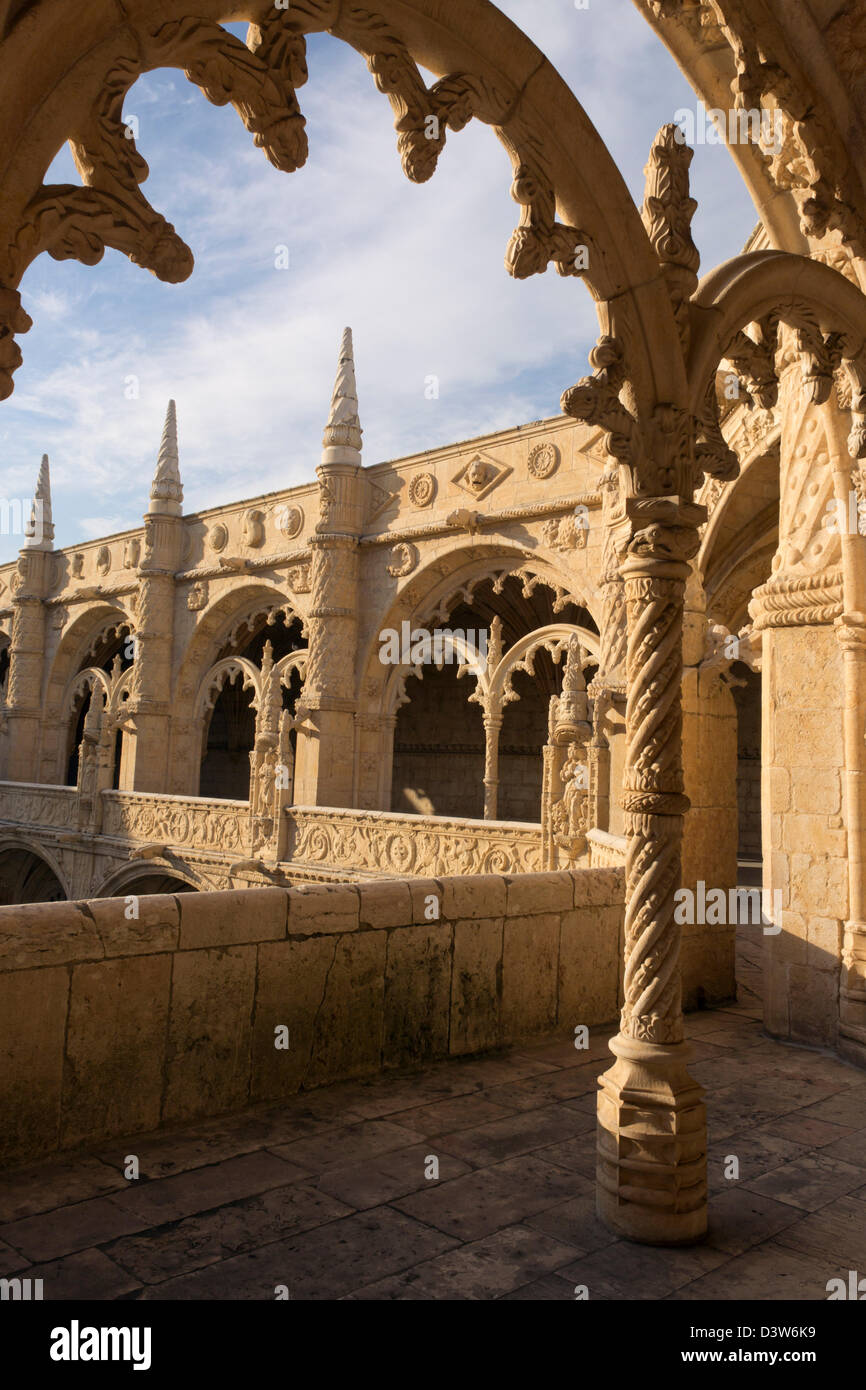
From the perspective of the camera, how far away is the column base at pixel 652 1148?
2760 mm

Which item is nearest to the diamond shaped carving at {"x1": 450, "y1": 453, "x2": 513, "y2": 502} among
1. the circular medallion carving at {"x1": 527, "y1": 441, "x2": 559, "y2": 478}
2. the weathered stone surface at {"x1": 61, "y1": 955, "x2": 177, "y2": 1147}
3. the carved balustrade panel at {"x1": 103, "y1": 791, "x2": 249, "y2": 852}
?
the circular medallion carving at {"x1": 527, "y1": 441, "x2": 559, "y2": 478}

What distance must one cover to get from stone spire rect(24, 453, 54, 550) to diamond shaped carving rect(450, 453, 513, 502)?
1228 cm

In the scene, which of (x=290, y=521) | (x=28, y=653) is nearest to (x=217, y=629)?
(x=290, y=521)

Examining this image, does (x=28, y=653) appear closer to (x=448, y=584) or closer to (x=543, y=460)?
(x=448, y=584)

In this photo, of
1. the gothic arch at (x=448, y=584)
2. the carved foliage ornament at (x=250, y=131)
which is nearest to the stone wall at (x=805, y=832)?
the carved foliage ornament at (x=250, y=131)

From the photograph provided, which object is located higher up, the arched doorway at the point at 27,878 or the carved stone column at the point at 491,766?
the carved stone column at the point at 491,766

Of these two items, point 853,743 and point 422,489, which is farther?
point 422,489

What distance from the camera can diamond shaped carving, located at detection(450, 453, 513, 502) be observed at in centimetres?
1295

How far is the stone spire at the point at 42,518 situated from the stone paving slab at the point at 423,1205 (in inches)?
790

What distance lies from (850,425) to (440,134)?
3.28m

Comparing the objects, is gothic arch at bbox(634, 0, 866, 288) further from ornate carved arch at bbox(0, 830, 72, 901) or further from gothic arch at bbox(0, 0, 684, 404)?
A: ornate carved arch at bbox(0, 830, 72, 901)

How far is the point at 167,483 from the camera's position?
18.4 m

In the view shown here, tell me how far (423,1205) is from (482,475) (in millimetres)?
11079

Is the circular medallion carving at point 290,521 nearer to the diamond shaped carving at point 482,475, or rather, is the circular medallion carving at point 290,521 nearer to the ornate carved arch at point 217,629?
the ornate carved arch at point 217,629
